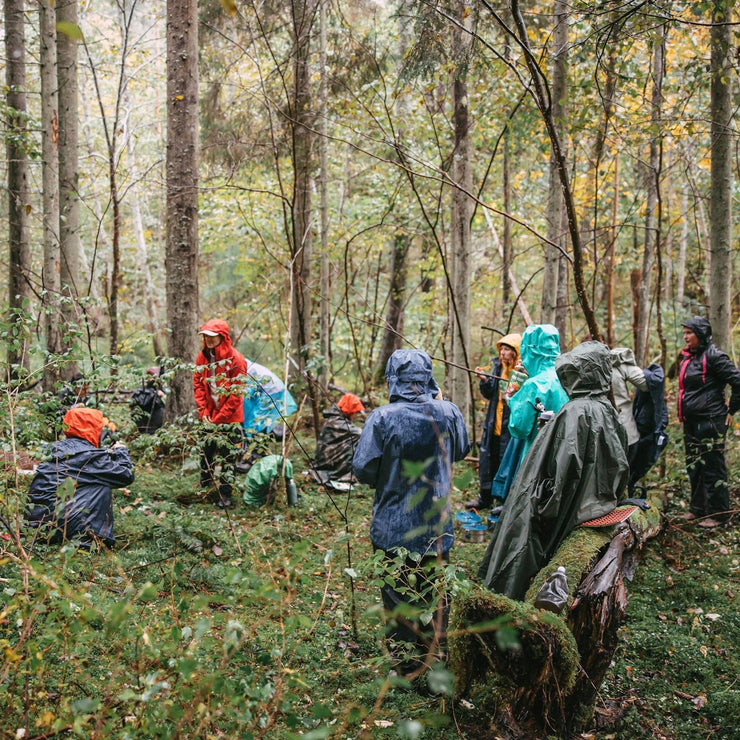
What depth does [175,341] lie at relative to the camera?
300 inches

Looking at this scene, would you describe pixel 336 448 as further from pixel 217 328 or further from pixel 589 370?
pixel 589 370

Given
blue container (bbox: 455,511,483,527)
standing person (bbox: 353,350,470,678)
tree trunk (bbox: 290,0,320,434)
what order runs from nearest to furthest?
standing person (bbox: 353,350,470,678), blue container (bbox: 455,511,483,527), tree trunk (bbox: 290,0,320,434)

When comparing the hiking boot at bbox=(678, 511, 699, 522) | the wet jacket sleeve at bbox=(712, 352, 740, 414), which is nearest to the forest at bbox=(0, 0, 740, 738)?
the hiking boot at bbox=(678, 511, 699, 522)

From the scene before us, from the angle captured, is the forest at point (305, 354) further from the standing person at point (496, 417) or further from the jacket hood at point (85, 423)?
the standing person at point (496, 417)

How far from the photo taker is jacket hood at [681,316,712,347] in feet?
22.1

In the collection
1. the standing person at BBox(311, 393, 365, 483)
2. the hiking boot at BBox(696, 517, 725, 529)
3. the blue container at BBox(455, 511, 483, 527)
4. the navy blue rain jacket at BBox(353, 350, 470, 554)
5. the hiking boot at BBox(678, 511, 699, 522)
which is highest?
the navy blue rain jacket at BBox(353, 350, 470, 554)

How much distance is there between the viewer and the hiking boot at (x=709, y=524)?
265 inches

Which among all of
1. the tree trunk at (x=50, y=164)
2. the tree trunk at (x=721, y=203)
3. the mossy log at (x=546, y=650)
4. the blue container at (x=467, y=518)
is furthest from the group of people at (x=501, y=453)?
the tree trunk at (x=50, y=164)

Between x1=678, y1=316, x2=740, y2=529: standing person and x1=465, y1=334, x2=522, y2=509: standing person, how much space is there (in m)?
1.89

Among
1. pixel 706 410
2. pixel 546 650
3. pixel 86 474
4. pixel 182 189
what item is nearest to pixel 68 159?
pixel 182 189

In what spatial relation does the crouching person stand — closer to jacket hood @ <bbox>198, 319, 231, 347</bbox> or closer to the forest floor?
the forest floor

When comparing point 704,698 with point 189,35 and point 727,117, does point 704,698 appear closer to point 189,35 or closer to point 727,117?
point 727,117

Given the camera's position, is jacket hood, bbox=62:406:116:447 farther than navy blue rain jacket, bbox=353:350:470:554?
Yes

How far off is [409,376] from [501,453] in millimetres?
3346
